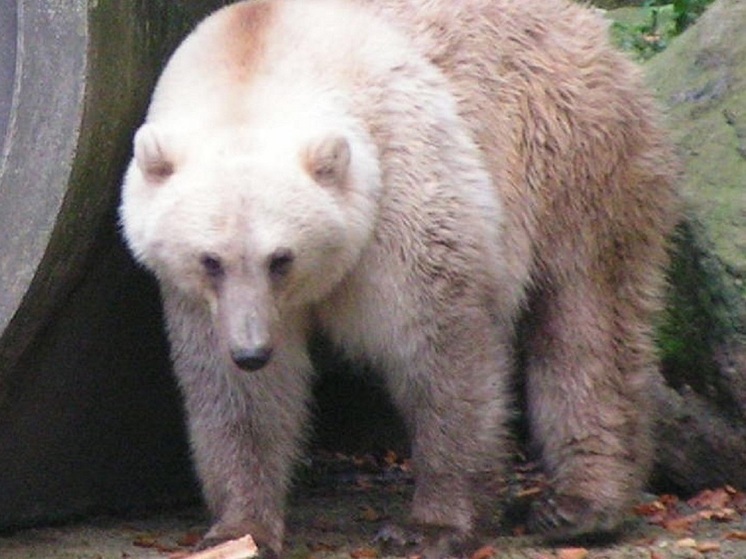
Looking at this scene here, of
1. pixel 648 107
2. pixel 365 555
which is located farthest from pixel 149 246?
pixel 648 107

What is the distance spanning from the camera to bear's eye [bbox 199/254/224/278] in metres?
5.32

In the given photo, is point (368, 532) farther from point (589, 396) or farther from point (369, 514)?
point (589, 396)

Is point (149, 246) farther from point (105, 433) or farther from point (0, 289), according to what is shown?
point (105, 433)

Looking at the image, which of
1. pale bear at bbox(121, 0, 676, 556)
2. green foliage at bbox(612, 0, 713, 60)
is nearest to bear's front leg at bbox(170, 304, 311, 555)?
pale bear at bbox(121, 0, 676, 556)

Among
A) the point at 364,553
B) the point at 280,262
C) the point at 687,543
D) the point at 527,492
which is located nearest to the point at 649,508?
the point at 527,492

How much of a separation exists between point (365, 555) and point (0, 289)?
1501mm

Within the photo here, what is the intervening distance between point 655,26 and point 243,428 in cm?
417

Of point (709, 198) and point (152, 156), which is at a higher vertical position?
point (152, 156)

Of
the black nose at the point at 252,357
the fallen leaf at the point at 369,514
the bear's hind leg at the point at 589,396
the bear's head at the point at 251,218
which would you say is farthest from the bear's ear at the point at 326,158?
the fallen leaf at the point at 369,514

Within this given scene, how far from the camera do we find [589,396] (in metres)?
6.38

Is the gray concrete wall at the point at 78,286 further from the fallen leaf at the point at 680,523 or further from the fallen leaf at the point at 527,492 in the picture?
the fallen leaf at the point at 680,523

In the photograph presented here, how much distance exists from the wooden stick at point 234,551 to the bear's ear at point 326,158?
1.15 meters

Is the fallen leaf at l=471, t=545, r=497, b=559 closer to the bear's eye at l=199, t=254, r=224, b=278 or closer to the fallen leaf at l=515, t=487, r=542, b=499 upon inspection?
the fallen leaf at l=515, t=487, r=542, b=499

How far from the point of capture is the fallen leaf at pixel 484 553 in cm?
582
